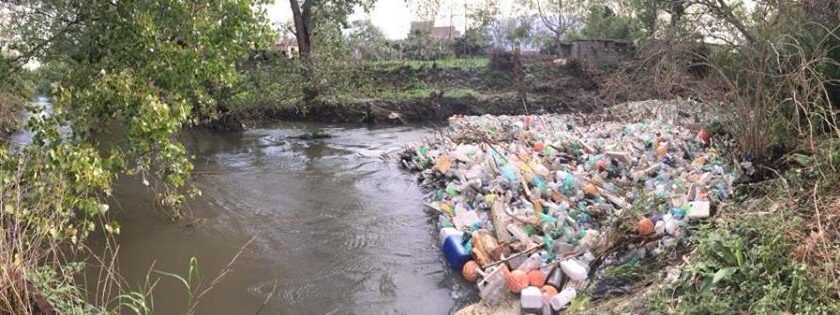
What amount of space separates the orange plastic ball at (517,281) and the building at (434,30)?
25150mm

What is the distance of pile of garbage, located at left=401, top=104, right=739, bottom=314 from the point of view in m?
4.88

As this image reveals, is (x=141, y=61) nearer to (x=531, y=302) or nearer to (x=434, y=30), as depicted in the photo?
(x=531, y=302)

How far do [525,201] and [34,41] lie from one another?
5850 mm

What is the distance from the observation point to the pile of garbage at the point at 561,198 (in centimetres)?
488

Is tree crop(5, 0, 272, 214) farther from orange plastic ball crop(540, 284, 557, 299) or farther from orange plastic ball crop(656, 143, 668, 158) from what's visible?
orange plastic ball crop(656, 143, 668, 158)

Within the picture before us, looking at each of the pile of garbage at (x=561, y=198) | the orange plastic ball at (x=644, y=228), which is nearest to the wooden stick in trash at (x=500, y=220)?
the pile of garbage at (x=561, y=198)

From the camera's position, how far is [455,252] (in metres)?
5.90

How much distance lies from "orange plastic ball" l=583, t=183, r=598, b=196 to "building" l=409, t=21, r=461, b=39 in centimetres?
2346

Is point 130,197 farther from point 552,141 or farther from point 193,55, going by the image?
point 552,141

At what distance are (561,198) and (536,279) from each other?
Result: 1722 millimetres

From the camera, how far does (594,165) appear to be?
7531mm

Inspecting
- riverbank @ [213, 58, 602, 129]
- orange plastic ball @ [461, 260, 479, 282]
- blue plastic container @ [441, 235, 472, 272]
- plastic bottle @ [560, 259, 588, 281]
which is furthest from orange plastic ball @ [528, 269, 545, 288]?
riverbank @ [213, 58, 602, 129]

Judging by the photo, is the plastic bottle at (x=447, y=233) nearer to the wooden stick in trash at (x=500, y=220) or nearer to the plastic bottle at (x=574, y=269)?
the wooden stick in trash at (x=500, y=220)

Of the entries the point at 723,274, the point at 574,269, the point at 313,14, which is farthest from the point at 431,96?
the point at 723,274
